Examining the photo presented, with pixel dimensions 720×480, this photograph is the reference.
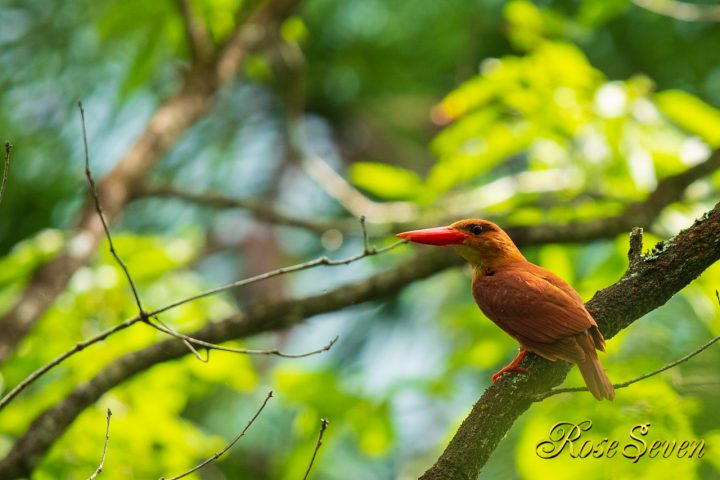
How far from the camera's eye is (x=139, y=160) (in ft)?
13.4

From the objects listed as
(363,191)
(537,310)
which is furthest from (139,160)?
(363,191)

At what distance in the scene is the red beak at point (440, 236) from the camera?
1913 mm

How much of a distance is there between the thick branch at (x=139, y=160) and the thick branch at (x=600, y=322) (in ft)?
7.44

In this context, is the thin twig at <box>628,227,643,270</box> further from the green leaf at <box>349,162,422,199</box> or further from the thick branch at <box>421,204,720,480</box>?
Answer: the green leaf at <box>349,162,422,199</box>

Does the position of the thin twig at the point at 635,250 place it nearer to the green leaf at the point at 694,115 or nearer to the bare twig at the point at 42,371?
the bare twig at the point at 42,371

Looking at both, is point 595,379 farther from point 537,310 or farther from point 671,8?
point 671,8

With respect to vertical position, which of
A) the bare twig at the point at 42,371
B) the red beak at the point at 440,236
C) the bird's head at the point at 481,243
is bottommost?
the bare twig at the point at 42,371

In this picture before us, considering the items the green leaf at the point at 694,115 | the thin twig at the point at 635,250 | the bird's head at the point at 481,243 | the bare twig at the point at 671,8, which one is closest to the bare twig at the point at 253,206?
the green leaf at the point at 694,115

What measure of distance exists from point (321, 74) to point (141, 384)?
4043 millimetres

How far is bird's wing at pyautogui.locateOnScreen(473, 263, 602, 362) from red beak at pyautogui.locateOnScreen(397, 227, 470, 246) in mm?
138

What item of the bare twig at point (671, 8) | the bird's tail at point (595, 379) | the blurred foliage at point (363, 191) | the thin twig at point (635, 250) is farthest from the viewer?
the bare twig at point (671, 8)

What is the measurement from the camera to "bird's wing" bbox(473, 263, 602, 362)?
1.61m

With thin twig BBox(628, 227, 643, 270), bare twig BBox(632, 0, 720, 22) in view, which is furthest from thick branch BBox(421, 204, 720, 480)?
bare twig BBox(632, 0, 720, 22)
